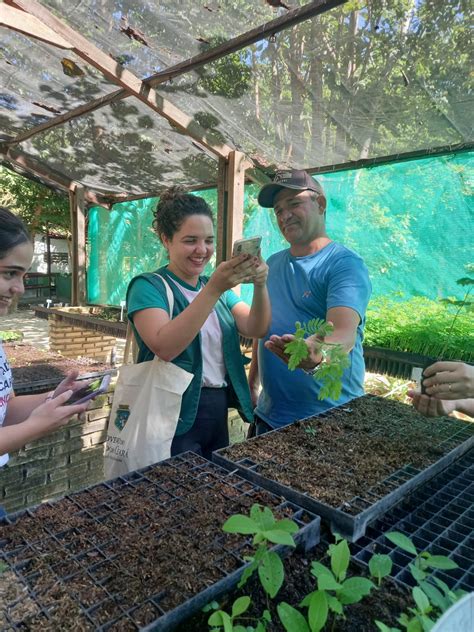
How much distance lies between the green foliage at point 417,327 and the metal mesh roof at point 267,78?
1.61 metres

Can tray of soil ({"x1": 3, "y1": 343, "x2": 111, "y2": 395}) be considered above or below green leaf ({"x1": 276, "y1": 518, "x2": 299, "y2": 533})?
below

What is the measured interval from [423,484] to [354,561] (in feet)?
1.79

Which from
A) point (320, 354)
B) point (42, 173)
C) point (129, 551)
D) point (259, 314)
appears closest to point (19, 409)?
point (129, 551)

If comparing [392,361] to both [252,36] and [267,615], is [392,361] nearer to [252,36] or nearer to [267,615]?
[252,36]

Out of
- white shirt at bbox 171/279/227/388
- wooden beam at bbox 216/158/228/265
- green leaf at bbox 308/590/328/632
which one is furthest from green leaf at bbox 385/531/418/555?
wooden beam at bbox 216/158/228/265

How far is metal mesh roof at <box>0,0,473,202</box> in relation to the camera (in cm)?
276

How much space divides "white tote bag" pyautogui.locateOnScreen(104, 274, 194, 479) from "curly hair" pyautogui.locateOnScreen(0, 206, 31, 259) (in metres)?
0.66

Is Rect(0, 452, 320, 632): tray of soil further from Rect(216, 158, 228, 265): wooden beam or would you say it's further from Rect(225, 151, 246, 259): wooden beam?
Rect(216, 158, 228, 265): wooden beam

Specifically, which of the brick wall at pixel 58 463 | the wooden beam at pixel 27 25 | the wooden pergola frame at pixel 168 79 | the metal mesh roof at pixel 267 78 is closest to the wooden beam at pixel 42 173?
the wooden pergola frame at pixel 168 79

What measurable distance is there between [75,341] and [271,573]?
7655 mm

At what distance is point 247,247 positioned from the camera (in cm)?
169

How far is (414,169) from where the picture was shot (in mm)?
4277

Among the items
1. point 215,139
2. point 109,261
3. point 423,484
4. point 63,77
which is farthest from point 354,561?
point 109,261

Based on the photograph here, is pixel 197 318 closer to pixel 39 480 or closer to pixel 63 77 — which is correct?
pixel 39 480
